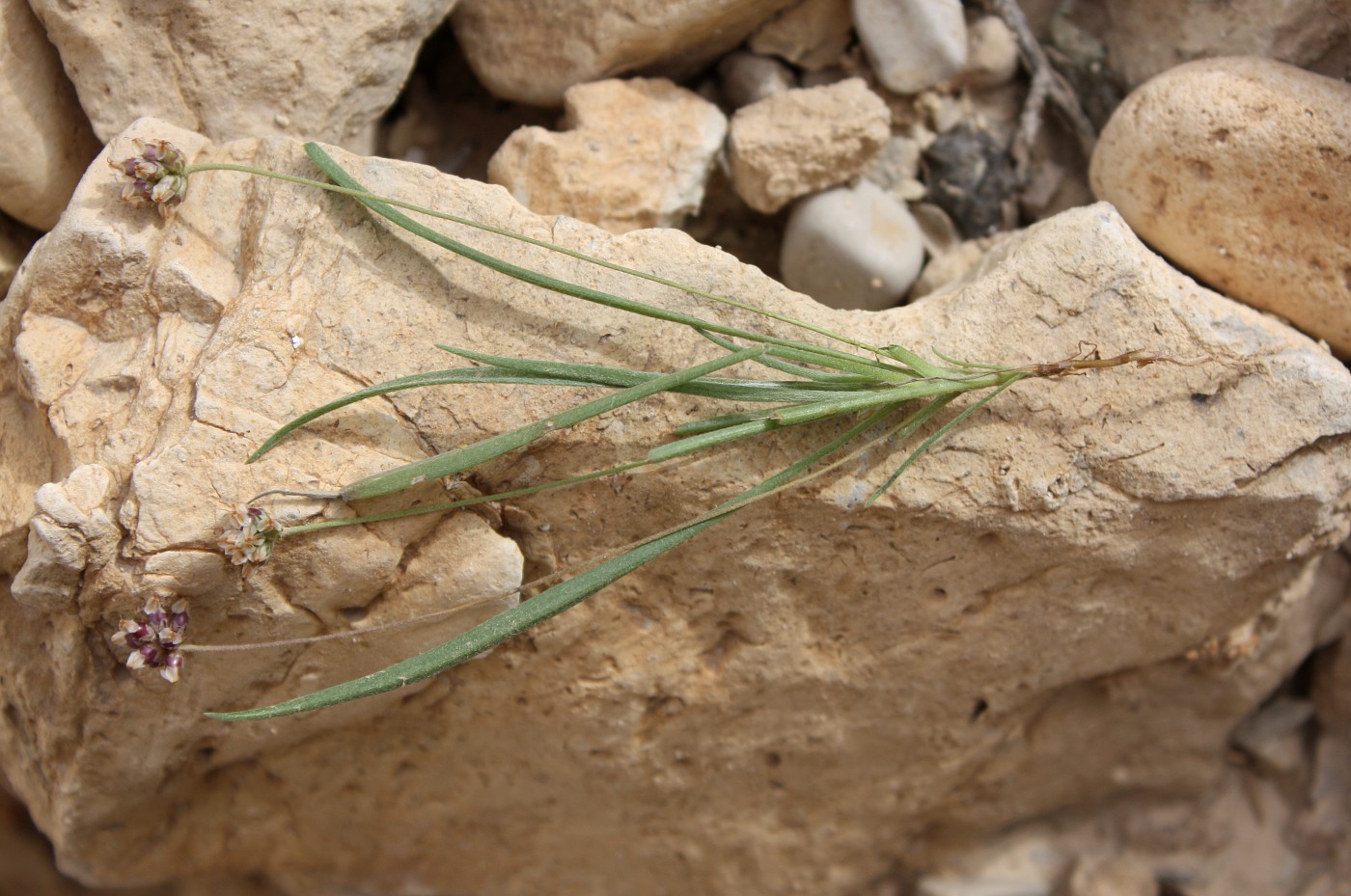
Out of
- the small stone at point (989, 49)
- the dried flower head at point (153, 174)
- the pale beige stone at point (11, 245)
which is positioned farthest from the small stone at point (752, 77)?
the pale beige stone at point (11, 245)

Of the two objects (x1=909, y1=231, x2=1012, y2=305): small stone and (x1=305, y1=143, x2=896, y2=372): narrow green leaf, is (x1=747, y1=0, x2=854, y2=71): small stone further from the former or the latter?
(x1=305, y1=143, x2=896, y2=372): narrow green leaf

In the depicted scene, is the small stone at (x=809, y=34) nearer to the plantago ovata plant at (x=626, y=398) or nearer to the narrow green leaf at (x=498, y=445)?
the plantago ovata plant at (x=626, y=398)

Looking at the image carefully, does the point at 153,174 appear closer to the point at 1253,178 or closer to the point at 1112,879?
the point at 1253,178

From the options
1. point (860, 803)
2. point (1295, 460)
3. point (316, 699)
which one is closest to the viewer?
point (316, 699)

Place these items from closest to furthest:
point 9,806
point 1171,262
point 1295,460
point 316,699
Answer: point 316,699, point 1295,460, point 1171,262, point 9,806

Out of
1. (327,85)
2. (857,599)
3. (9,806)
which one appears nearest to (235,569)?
(327,85)

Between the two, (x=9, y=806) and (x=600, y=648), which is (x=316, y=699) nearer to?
(x=600, y=648)

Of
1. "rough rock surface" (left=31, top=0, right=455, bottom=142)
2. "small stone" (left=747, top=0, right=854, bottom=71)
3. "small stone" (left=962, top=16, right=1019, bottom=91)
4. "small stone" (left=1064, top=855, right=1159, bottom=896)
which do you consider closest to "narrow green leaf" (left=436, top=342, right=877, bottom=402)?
"rough rock surface" (left=31, top=0, right=455, bottom=142)
